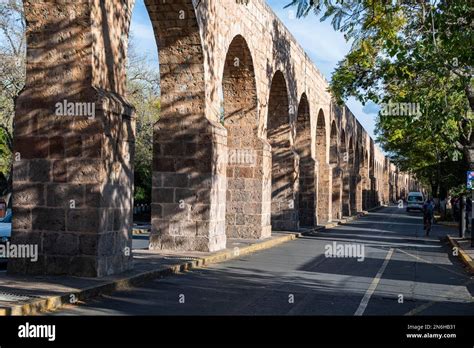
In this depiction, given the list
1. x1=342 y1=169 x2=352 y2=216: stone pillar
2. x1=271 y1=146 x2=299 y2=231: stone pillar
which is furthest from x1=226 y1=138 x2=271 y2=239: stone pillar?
x1=342 y1=169 x2=352 y2=216: stone pillar

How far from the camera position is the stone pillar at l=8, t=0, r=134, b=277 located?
9.25 meters

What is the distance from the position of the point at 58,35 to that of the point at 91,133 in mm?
1527

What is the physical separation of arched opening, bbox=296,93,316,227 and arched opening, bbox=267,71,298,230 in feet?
13.8

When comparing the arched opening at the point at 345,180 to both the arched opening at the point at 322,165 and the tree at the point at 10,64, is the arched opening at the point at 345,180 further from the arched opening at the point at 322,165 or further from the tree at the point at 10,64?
the tree at the point at 10,64

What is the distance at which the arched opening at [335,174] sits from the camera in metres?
36.0

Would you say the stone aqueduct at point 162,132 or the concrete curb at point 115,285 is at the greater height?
the stone aqueduct at point 162,132

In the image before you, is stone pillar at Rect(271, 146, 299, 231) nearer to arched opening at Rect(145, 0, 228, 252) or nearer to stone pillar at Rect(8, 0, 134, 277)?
arched opening at Rect(145, 0, 228, 252)

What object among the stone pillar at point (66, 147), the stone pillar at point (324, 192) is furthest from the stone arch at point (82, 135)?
the stone pillar at point (324, 192)

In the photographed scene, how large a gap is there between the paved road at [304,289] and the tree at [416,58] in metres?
3.62

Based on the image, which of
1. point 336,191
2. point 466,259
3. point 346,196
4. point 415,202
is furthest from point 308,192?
point 415,202

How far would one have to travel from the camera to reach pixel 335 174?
1426 inches

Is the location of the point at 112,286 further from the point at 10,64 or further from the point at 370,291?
the point at 10,64

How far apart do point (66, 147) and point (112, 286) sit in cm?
213

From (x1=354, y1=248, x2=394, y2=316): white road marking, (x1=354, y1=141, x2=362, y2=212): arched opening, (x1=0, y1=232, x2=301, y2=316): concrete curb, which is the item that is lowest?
(x1=354, y1=248, x2=394, y2=316): white road marking
